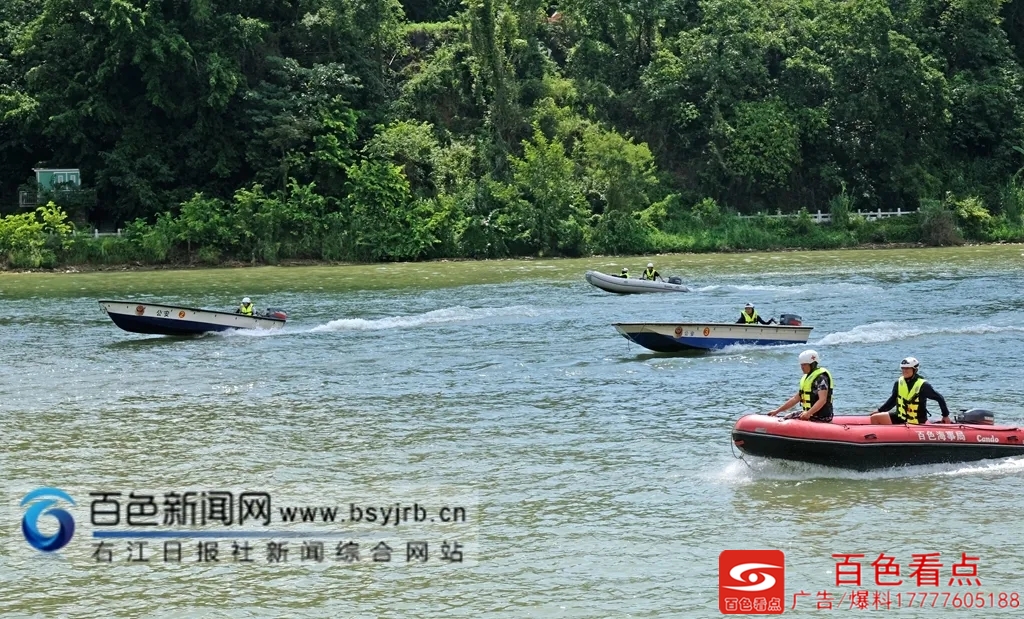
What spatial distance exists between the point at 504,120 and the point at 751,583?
6151cm

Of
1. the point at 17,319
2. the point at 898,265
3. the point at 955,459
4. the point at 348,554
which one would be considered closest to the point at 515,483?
the point at 348,554

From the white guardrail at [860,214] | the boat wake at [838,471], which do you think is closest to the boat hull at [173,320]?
the boat wake at [838,471]

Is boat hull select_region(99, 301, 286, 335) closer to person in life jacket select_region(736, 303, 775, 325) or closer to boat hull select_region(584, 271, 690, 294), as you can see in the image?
person in life jacket select_region(736, 303, 775, 325)

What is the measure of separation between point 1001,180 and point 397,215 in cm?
3639

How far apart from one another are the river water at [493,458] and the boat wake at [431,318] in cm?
15

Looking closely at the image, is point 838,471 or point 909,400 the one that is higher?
point 909,400

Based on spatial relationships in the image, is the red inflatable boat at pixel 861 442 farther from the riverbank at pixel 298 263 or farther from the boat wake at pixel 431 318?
the riverbank at pixel 298 263

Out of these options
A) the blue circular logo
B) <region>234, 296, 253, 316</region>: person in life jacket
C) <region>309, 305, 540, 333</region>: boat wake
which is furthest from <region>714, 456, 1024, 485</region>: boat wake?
<region>234, 296, 253, 316</region>: person in life jacket

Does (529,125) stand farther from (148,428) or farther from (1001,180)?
(148,428)

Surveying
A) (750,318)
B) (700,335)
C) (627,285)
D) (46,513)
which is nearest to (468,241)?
(627,285)

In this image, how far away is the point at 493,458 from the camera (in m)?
20.3

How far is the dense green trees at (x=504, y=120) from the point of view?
A: 2613 inches

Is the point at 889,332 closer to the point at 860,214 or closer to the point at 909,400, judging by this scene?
the point at 909,400

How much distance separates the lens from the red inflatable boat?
1839cm
